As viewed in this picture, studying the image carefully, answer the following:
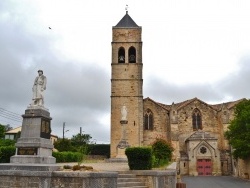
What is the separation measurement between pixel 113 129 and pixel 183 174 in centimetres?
1022

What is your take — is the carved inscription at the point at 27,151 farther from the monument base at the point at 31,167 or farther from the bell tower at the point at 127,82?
the bell tower at the point at 127,82

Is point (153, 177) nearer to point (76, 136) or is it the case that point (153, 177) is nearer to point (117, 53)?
point (117, 53)

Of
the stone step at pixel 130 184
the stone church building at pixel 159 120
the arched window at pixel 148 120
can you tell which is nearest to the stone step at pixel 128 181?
the stone step at pixel 130 184

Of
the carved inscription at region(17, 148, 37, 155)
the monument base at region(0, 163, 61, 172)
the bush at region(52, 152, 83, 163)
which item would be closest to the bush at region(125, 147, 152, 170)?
the monument base at region(0, 163, 61, 172)

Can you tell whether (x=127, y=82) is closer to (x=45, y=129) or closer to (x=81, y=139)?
(x=81, y=139)

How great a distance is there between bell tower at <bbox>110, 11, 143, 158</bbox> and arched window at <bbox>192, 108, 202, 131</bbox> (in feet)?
28.2

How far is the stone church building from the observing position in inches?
1511

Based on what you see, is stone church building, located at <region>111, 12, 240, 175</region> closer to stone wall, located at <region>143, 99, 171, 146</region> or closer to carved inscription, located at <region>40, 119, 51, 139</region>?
stone wall, located at <region>143, 99, 171, 146</region>

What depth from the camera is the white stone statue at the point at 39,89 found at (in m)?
12.8

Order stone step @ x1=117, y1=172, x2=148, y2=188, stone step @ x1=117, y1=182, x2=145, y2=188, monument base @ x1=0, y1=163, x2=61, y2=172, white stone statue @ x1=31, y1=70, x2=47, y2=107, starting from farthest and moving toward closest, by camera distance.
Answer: white stone statue @ x1=31, y1=70, x2=47, y2=107 < stone step @ x1=117, y1=172, x2=148, y2=188 < stone step @ x1=117, y1=182, x2=145, y2=188 < monument base @ x1=0, y1=163, x2=61, y2=172

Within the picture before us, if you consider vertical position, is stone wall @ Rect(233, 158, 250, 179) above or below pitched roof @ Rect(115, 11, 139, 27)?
below

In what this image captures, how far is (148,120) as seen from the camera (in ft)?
137

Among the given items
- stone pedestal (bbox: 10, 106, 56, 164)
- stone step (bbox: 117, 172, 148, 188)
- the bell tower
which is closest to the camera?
stone step (bbox: 117, 172, 148, 188)

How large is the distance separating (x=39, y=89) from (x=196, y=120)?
3302cm
